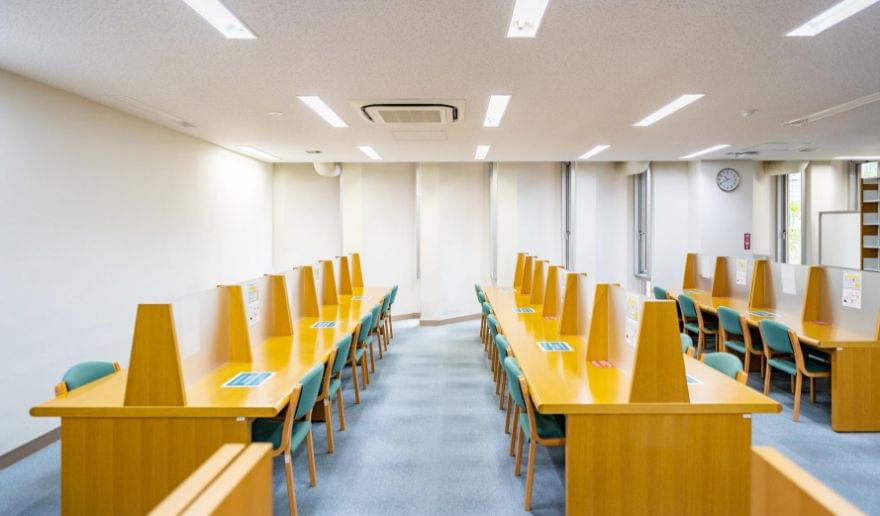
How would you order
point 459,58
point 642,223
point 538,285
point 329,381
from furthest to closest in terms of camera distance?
point 642,223
point 538,285
point 329,381
point 459,58

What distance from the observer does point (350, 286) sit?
5.93 metres

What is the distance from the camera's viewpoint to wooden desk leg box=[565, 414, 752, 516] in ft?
6.56

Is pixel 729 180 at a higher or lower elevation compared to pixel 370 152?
lower

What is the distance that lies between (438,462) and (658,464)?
139 centimetres

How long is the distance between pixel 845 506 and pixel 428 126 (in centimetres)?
418

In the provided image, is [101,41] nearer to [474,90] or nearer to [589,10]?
[474,90]

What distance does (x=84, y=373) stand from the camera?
8.09ft

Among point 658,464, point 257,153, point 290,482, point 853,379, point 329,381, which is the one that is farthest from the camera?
point 257,153

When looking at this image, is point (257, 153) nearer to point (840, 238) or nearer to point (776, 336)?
point (776, 336)

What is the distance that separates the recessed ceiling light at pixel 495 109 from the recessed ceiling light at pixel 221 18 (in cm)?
188

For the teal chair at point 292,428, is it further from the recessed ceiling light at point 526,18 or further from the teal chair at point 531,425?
the recessed ceiling light at point 526,18

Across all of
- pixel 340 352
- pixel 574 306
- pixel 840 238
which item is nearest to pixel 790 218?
pixel 840 238

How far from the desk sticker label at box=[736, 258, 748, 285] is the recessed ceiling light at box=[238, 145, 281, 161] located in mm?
6169

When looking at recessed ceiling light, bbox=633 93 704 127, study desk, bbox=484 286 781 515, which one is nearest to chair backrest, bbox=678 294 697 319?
recessed ceiling light, bbox=633 93 704 127
